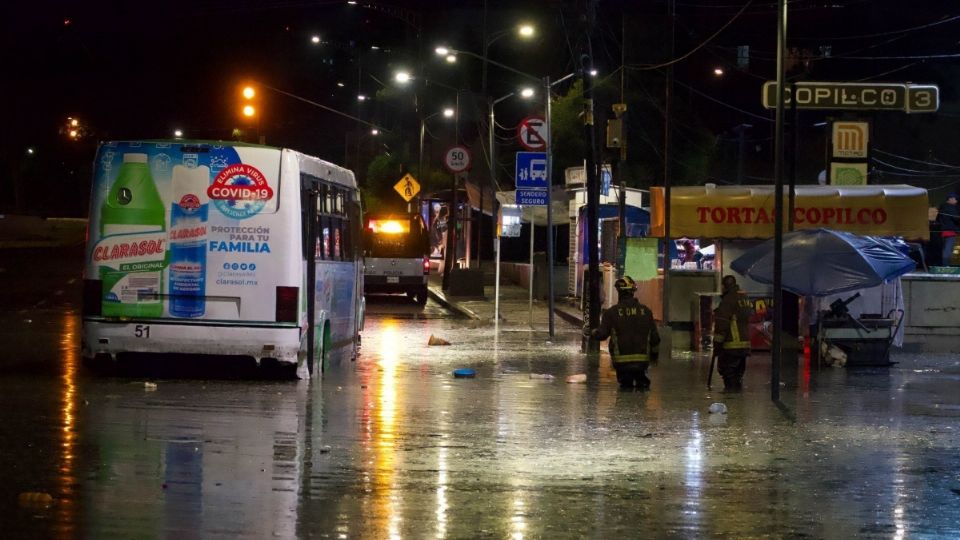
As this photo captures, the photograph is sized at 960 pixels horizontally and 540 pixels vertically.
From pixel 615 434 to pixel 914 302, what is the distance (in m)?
15.8

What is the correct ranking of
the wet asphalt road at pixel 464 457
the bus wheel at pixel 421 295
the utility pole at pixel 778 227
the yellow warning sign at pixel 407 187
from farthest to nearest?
the yellow warning sign at pixel 407 187 < the bus wheel at pixel 421 295 < the utility pole at pixel 778 227 < the wet asphalt road at pixel 464 457

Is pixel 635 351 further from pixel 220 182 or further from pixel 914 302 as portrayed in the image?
pixel 914 302

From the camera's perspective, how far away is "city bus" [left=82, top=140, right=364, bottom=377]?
1524cm

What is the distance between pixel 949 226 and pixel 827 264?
1751 centimetres

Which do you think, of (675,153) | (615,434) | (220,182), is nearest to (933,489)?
(615,434)

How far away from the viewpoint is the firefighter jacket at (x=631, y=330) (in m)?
16.0

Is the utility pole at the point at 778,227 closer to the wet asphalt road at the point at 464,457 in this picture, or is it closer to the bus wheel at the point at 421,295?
the wet asphalt road at the point at 464,457

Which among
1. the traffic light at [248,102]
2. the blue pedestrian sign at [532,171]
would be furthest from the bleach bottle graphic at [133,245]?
the blue pedestrian sign at [532,171]

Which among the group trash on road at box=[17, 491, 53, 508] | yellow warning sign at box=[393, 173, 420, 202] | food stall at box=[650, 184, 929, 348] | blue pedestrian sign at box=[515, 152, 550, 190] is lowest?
trash on road at box=[17, 491, 53, 508]

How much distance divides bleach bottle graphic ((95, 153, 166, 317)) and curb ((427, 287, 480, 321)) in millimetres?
17005

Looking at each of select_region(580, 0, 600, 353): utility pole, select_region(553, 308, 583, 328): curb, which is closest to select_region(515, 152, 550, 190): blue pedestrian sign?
select_region(580, 0, 600, 353): utility pole

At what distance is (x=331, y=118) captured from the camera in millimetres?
95750

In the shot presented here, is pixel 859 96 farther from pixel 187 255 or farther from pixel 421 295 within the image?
pixel 187 255

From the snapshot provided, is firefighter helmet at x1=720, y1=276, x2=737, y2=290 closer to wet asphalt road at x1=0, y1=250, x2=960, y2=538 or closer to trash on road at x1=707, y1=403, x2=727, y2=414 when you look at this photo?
wet asphalt road at x1=0, y1=250, x2=960, y2=538
